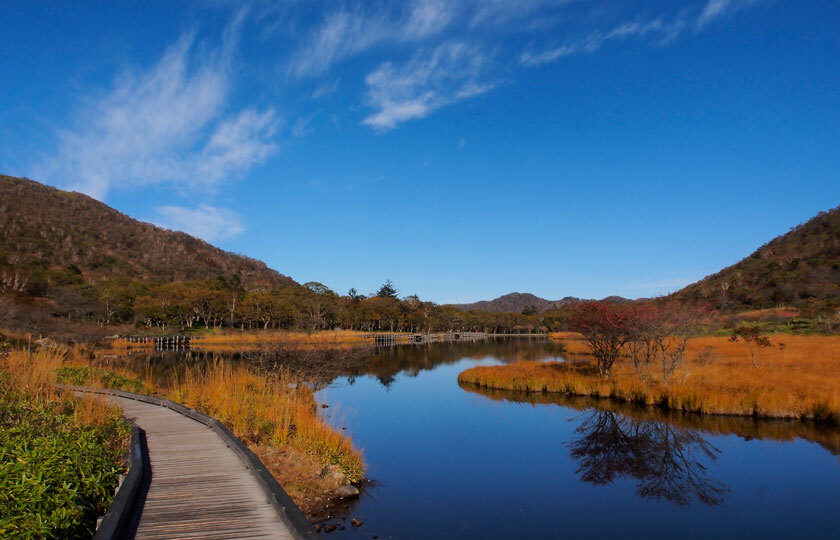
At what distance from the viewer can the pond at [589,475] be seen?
26.2 ft

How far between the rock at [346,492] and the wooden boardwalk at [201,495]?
2233 mm

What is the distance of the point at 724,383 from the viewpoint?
58.8 feet

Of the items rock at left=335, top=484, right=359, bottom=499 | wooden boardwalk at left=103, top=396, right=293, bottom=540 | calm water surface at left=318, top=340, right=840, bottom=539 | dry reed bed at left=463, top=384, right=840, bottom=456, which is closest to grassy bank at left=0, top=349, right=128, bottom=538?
wooden boardwalk at left=103, top=396, right=293, bottom=540

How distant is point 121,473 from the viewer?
599 cm

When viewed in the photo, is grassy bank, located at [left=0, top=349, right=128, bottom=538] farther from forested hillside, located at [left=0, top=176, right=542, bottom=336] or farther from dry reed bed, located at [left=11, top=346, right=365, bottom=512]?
forested hillside, located at [left=0, top=176, right=542, bottom=336]

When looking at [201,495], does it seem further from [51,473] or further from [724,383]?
[724,383]

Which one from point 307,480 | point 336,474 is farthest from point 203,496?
point 336,474

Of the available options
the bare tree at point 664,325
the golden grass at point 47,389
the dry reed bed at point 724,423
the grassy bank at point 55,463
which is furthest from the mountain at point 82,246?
the bare tree at point 664,325

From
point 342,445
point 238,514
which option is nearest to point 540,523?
point 342,445

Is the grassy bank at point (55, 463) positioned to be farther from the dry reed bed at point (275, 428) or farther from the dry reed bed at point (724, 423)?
the dry reed bed at point (724, 423)

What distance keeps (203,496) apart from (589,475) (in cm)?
840

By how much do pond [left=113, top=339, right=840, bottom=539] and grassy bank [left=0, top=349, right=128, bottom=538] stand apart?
357cm

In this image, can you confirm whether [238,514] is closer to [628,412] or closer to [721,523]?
[721,523]

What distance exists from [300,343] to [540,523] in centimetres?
1273
